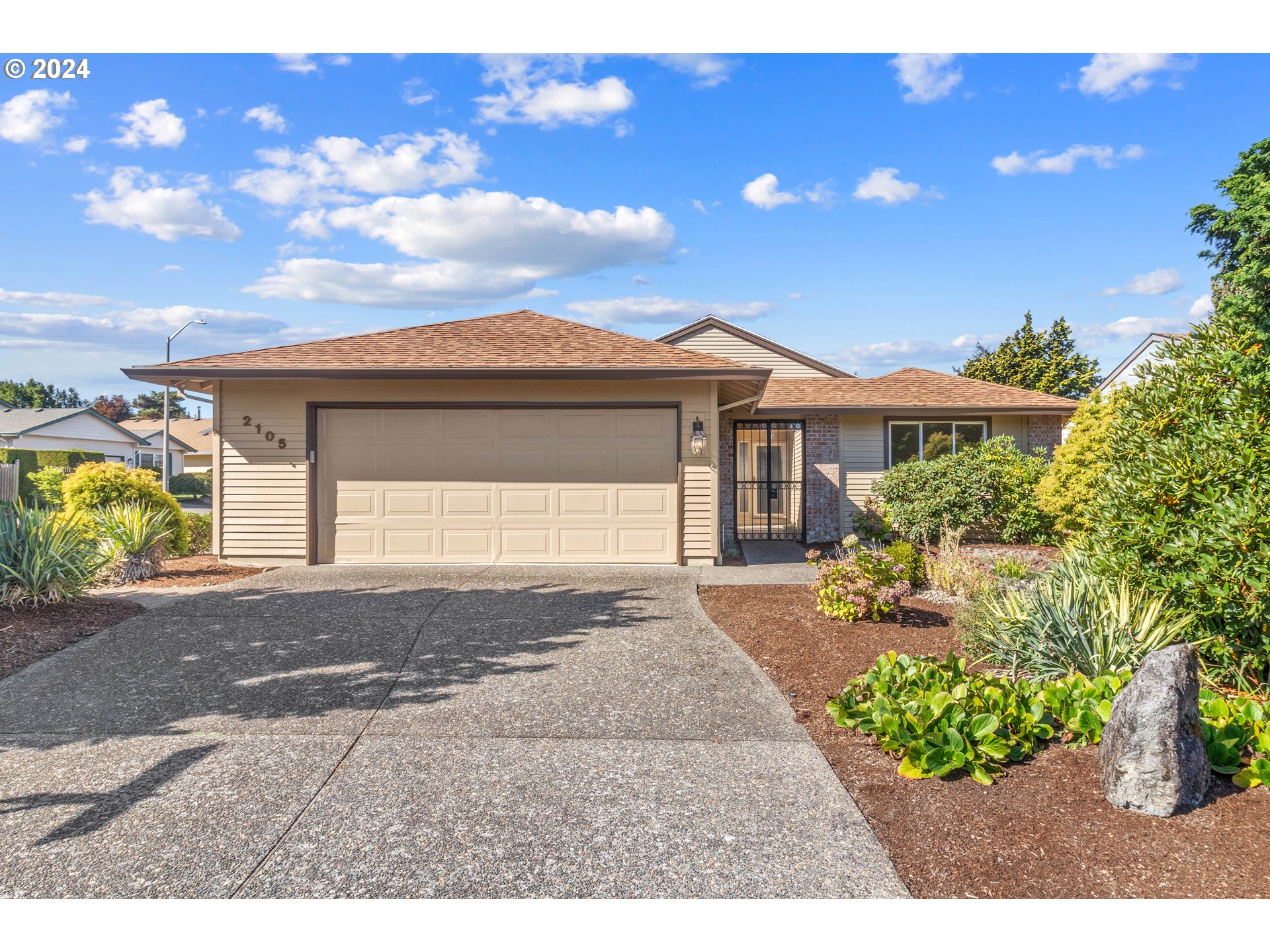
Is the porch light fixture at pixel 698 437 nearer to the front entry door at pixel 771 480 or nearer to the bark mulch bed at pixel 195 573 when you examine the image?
the front entry door at pixel 771 480

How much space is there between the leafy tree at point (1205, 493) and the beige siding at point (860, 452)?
9516mm

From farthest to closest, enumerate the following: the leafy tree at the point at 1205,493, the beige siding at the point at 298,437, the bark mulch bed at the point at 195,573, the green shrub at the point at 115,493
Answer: the green shrub at the point at 115,493, the beige siding at the point at 298,437, the bark mulch bed at the point at 195,573, the leafy tree at the point at 1205,493

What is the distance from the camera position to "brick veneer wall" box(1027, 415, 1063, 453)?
15023 millimetres

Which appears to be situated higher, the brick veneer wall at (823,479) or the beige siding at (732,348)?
the beige siding at (732,348)

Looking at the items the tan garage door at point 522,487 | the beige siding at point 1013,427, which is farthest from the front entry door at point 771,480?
the tan garage door at point 522,487

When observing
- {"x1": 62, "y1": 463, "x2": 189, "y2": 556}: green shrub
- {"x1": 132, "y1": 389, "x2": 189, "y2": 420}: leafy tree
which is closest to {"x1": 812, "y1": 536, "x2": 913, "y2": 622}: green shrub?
{"x1": 62, "y1": 463, "x2": 189, "y2": 556}: green shrub

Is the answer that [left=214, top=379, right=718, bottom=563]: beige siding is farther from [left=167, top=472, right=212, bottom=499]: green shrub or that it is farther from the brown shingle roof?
[left=167, top=472, right=212, bottom=499]: green shrub

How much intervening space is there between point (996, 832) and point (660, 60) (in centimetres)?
608

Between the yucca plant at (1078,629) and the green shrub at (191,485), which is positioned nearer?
the yucca plant at (1078,629)

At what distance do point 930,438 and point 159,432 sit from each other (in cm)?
5419

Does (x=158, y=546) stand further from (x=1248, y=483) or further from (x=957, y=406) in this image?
(x=957, y=406)

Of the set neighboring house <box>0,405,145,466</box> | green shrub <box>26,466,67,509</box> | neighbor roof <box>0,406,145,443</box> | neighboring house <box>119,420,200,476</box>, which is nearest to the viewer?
green shrub <box>26,466,67,509</box>

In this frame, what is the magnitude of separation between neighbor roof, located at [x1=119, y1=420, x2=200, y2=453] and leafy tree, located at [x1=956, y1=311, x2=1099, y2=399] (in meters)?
46.5

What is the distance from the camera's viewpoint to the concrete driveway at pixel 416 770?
113 inches
